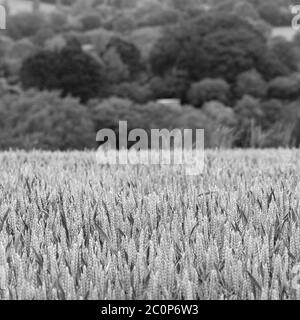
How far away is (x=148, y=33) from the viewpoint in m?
65.8

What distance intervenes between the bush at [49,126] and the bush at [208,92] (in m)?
21.9

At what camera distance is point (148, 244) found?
2988 millimetres

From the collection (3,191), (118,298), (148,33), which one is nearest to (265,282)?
(118,298)

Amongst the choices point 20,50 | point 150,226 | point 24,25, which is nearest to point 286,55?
point 20,50

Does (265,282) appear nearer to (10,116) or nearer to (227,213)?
(227,213)

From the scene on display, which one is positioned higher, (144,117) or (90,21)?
(90,21)

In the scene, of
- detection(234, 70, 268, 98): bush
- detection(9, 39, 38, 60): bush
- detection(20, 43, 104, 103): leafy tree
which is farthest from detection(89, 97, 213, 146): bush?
detection(9, 39, 38, 60): bush

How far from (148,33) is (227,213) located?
6373cm

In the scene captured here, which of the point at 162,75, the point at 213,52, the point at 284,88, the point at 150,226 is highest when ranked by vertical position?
the point at 213,52

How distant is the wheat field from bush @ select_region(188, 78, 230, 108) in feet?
129

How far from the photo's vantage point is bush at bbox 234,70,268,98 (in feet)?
147

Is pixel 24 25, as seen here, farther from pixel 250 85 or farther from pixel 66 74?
pixel 250 85

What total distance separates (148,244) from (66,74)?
41.1 meters

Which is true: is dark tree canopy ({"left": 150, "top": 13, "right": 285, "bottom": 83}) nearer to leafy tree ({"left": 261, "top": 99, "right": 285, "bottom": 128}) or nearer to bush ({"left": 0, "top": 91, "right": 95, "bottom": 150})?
leafy tree ({"left": 261, "top": 99, "right": 285, "bottom": 128})
